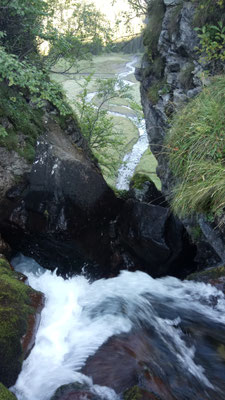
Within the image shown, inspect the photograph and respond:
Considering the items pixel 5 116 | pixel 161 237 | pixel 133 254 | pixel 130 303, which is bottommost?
pixel 133 254

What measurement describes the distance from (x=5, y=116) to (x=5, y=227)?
135 inches

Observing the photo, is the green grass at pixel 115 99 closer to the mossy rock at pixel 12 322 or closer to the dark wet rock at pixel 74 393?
the mossy rock at pixel 12 322

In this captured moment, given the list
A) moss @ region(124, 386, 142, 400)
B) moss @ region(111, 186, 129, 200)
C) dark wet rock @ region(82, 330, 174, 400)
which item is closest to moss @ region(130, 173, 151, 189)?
moss @ region(111, 186, 129, 200)

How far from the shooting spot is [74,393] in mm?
4379

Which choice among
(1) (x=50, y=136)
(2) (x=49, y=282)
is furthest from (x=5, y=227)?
(1) (x=50, y=136)

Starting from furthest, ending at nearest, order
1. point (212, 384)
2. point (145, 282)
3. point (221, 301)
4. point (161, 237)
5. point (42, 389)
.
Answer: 1. point (161, 237)
2. point (145, 282)
3. point (221, 301)
4. point (212, 384)
5. point (42, 389)

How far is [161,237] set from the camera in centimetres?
1116

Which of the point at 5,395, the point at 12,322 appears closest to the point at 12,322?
the point at 12,322

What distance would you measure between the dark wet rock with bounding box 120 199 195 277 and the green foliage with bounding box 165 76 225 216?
342 cm

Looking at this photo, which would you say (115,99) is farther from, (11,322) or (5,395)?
(5,395)

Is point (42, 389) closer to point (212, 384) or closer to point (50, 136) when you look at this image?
point (212, 384)

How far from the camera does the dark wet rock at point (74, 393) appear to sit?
14.2 feet

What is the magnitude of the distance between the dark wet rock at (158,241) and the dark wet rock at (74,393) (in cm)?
678

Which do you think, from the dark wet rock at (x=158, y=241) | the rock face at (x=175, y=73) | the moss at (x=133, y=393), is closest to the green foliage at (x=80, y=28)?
the rock face at (x=175, y=73)
